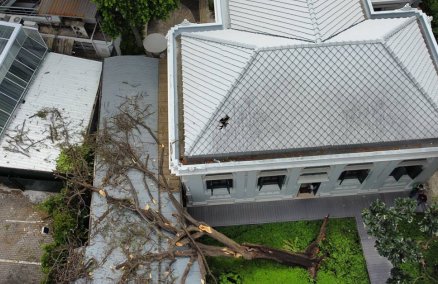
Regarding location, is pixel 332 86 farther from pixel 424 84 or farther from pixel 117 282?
pixel 117 282

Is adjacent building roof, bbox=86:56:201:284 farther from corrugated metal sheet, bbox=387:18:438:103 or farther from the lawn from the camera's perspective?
corrugated metal sheet, bbox=387:18:438:103

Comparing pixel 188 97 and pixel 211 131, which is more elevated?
pixel 188 97

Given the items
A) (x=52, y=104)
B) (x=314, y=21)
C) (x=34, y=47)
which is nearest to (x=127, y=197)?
(x=52, y=104)

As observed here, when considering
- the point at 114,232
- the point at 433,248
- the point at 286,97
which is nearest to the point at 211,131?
the point at 286,97

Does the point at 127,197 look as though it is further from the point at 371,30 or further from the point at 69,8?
the point at 371,30

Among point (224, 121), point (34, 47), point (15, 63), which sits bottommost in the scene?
point (224, 121)

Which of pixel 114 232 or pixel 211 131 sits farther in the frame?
pixel 114 232

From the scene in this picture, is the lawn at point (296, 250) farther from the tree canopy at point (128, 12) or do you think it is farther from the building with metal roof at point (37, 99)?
the tree canopy at point (128, 12)
